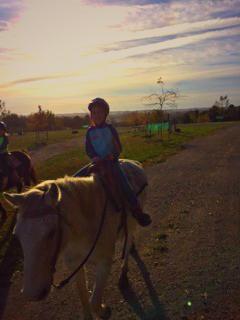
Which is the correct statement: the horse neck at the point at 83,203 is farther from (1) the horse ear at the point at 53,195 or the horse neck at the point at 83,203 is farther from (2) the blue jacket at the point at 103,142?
(2) the blue jacket at the point at 103,142

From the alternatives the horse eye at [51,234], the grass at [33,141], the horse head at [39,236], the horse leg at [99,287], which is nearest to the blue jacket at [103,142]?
the horse leg at [99,287]

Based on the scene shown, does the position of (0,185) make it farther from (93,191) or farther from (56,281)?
(93,191)

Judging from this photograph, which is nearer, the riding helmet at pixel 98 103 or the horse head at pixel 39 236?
the horse head at pixel 39 236

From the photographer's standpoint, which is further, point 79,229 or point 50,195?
point 79,229

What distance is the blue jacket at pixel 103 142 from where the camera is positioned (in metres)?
4.86

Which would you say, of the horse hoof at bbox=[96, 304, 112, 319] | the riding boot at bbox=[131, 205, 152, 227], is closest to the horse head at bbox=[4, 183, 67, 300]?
the horse hoof at bbox=[96, 304, 112, 319]

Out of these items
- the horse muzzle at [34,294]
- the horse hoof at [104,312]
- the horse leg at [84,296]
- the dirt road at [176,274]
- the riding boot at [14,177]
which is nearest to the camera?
the horse muzzle at [34,294]

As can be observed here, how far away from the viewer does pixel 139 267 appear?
566cm

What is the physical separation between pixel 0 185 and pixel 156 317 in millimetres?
6682

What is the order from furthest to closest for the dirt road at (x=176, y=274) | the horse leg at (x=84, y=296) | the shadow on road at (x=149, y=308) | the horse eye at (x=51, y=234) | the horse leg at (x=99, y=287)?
the dirt road at (x=176, y=274) → the shadow on road at (x=149, y=308) → the horse leg at (x=84, y=296) → the horse leg at (x=99, y=287) → the horse eye at (x=51, y=234)

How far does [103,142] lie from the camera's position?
16.0 ft

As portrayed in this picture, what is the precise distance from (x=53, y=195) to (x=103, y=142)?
1970 mm

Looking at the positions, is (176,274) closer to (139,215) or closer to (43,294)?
(139,215)

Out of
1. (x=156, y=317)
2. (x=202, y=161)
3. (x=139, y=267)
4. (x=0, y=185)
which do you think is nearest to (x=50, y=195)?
(x=156, y=317)
